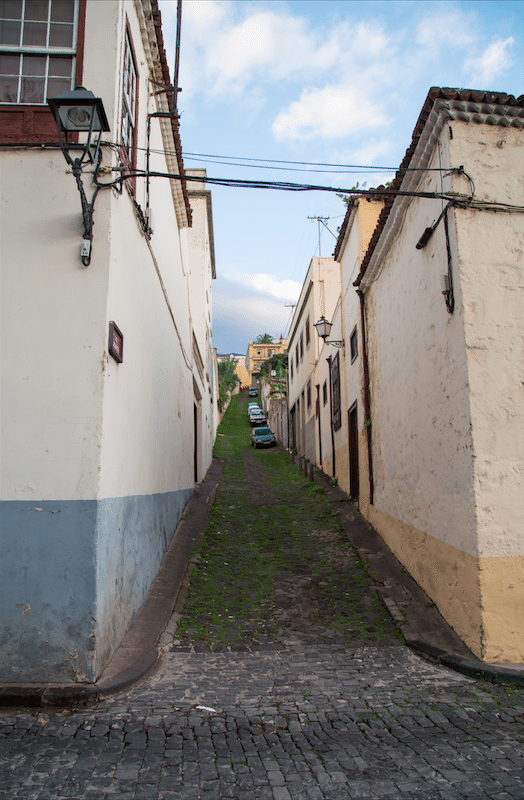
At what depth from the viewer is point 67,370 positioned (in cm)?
443

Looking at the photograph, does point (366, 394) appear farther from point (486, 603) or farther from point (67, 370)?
point (67, 370)

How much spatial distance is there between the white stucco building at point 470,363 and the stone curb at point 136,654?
10.0ft

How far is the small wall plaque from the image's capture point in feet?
15.2

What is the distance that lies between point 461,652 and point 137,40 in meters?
7.17

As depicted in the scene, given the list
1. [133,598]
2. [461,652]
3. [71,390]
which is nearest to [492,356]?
[461,652]

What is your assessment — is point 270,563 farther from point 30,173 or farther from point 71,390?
point 30,173

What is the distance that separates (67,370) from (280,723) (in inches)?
126

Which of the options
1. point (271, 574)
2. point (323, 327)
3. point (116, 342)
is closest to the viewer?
point (116, 342)

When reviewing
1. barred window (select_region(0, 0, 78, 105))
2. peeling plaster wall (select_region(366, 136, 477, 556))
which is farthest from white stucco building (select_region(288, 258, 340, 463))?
barred window (select_region(0, 0, 78, 105))

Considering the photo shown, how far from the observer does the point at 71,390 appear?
4414mm

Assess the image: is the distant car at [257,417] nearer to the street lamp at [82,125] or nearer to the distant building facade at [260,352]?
the distant building facade at [260,352]

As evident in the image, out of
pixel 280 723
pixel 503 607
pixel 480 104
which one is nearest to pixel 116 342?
pixel 280 723

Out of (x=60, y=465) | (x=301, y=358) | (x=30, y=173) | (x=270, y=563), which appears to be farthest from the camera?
(x=301, y=358)

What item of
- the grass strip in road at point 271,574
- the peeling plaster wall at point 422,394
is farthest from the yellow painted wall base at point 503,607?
the grass strip in road at point 271,574
